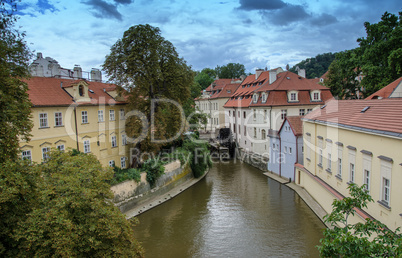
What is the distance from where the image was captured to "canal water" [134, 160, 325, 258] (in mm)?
13281

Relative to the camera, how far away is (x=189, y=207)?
19156 millimetres

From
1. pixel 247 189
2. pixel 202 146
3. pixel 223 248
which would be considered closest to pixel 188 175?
pixel 202 146

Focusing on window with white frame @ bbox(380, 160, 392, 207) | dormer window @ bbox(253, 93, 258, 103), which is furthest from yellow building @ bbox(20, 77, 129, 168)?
window with white frame @ bbox(380, 160, 392, 207)

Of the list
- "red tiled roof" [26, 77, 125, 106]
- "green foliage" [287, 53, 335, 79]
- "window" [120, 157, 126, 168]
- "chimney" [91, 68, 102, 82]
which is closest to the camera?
"red tiled roof" [26, 77, 125, 106]

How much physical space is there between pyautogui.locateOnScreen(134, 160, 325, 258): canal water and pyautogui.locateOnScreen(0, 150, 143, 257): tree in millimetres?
6241

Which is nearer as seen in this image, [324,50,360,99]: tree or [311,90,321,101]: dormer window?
[324,50,360,99]: tree

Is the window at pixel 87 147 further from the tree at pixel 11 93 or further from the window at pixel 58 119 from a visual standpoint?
the tree at pixel 11 93

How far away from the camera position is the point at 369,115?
12180 mm

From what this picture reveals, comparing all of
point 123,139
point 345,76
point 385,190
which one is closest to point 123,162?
point 123,139

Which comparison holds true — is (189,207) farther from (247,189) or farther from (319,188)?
(319,188)

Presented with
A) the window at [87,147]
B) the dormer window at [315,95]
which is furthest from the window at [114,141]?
the dormer window at [315,95]

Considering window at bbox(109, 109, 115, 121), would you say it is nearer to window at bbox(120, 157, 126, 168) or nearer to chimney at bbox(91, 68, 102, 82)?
window at bbox(120, 157, 126, 168)

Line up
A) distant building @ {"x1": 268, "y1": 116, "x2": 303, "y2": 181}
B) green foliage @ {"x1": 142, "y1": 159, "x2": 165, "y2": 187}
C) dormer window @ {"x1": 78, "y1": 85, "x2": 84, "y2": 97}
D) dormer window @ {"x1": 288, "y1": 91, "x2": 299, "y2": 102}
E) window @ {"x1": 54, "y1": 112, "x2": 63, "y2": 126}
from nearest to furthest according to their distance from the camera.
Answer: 1. window @ {"x1": 54, "y1": 112, "x2": 63, "y2": 126}
2. green foliage @ {"x1": 142, "y1": 159, "x2": 165, "y2": 187}
3. dormer window @ {"x1": 78, "y1": 85, "x2": 84, "y2": 97}
4. distant building @ {"x1": 268, "y1": 116, "x2": 303, "y2": 181}
5. dormer window @ {"x1": 288, "y1": 91, "x2": 299, "y2": 102}

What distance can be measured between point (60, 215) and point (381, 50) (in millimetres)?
25512
